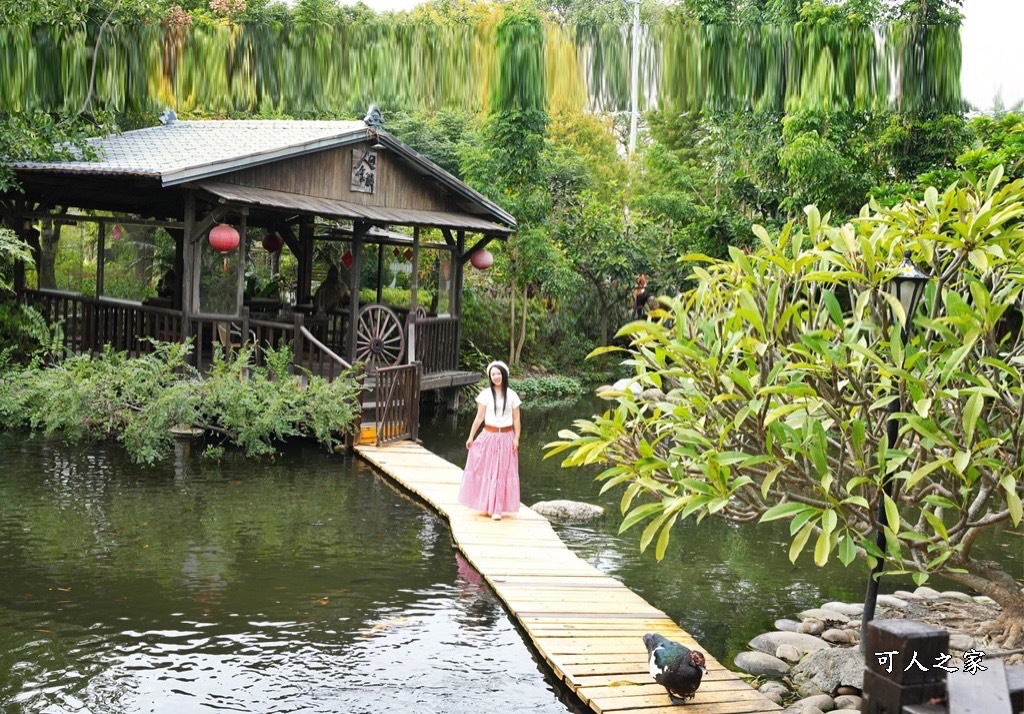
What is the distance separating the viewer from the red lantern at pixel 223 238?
43.2ft

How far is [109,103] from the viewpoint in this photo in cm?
330

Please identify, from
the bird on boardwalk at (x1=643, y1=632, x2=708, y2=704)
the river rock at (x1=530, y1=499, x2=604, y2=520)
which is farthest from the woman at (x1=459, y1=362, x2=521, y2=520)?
the bird on boardwalk at (x1=643, y1=632, x2=708, y2=704)

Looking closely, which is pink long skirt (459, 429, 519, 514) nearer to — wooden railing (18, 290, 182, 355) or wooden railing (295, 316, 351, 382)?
wooden railing (295, 316, 351, 382)

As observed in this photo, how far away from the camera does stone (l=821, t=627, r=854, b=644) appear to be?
7055 millimetres

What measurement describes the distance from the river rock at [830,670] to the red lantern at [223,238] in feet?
29.1

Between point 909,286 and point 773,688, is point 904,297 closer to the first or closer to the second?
point 909,286

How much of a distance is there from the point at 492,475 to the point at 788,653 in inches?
140

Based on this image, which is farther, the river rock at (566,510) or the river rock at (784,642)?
the river rock at (566,510)

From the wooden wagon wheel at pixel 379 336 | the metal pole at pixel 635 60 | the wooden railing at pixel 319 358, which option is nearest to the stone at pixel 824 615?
the metal pole at pixel 635 60

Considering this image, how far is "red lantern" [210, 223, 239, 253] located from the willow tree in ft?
25.3

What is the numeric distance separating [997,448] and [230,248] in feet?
31.2

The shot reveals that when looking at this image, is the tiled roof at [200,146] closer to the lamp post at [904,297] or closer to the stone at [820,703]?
the lamp post at [904,297]

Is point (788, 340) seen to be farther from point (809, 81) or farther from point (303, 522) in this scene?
point (303, 522)

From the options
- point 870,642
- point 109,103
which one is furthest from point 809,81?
point 109,103
